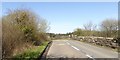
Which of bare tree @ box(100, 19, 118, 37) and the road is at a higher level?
bare tree @ box(100, 19, 118, 37)

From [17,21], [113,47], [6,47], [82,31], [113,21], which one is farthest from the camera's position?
[82,31]

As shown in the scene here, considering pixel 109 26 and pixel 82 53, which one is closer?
pixel 82 53

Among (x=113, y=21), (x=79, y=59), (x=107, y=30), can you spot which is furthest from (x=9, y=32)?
(x=113, y=21)

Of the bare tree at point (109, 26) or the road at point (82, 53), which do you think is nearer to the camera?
the road at point (82, 53)

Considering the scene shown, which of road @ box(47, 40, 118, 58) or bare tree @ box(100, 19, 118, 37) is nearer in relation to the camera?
road @ box(47, 40, 118, 58)

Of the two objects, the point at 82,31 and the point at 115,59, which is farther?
the point at 82,31

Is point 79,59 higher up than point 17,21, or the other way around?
point 17,21

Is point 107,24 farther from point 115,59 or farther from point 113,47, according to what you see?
point 115,59

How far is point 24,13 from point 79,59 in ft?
61.7

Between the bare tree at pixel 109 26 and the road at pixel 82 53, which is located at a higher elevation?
the bare tree at pixel 109 26

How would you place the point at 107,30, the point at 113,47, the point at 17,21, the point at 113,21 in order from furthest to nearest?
the point at 113,21 < the point at 107,30 < the point at 17,21 < the point at 113,47

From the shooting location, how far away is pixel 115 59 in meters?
18.2

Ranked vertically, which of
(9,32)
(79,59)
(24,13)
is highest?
(24,13)

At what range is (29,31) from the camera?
3519cm
